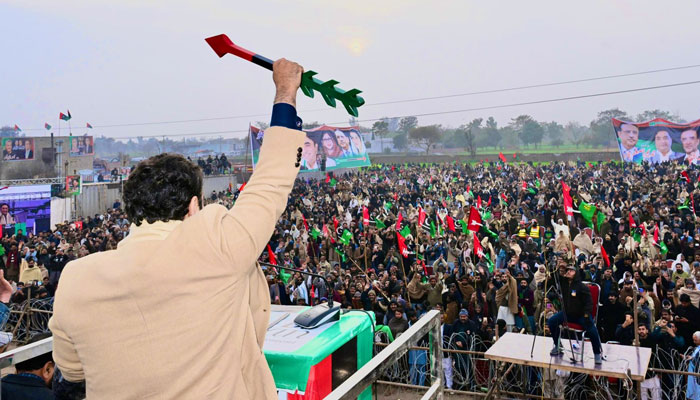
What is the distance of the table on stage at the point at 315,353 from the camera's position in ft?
8.03

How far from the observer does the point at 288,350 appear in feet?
8.11

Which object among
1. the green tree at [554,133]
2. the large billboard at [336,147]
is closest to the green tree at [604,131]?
the green tree at [554,133]

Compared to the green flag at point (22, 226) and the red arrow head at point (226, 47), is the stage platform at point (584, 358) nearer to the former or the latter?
the red arrow head at point (226, 47)

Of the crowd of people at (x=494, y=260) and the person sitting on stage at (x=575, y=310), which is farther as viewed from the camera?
the crowd of people at (x=494, y=260)

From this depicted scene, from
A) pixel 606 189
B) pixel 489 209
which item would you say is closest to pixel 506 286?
pixel 489 209

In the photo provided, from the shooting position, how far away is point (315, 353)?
2.48 meters

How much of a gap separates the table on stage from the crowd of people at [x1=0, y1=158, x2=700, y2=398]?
212 millimetres

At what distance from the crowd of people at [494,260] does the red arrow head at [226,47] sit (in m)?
1.44

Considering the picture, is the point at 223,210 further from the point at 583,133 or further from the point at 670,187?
the point at 583,133

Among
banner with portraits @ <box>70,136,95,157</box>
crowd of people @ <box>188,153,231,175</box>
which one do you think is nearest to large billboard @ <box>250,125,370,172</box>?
crowd of people @ <box>188,153,231,175</box>

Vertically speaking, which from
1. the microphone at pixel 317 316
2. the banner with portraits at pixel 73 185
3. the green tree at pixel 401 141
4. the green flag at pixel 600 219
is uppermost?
the green tree at pixel 401 141

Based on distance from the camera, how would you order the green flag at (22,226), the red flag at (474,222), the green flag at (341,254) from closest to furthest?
the red flag at (474,222)
the green flag at (341,254)
the green flag at (22,226)

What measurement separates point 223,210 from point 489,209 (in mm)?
17382

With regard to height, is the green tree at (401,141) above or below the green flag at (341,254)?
above
